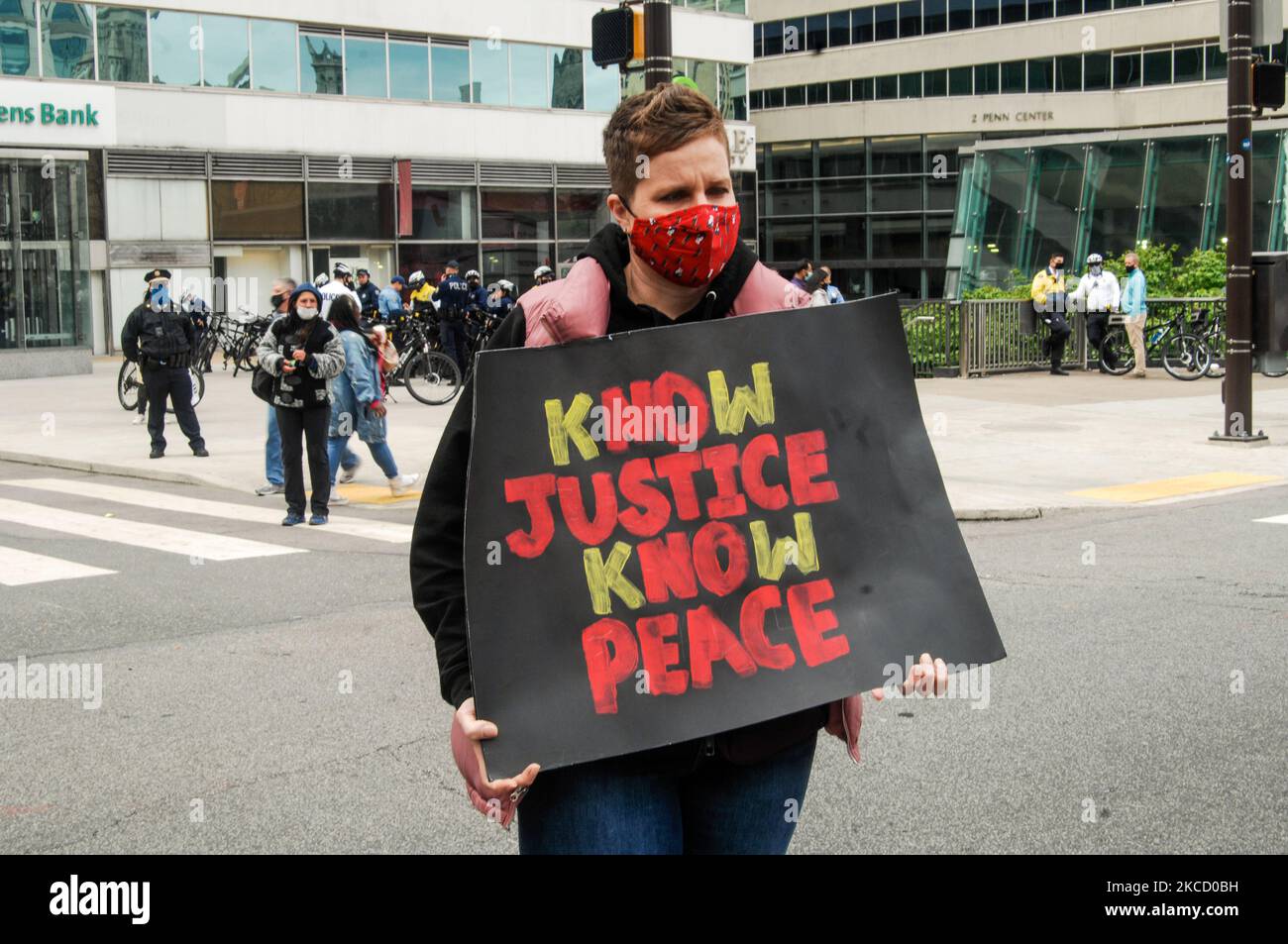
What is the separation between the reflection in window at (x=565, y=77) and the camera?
4359cm

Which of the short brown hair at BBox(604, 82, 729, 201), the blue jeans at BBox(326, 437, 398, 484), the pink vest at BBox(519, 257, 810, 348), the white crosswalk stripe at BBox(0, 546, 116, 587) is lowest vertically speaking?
the white crosswalk stripe at BBox(0, 546, 116, 587)

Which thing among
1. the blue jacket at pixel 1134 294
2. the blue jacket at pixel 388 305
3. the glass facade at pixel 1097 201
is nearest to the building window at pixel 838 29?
the glass facade at pixel 1097 201

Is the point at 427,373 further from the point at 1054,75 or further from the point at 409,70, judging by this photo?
the point at 1054,75

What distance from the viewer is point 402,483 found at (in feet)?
44.3

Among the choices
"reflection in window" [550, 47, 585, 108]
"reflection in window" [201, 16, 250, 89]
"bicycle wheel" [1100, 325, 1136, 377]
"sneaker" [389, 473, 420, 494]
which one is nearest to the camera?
Answer: "sneaker" [389, 473, 420, 494]

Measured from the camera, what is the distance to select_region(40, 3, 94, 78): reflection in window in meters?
34.5

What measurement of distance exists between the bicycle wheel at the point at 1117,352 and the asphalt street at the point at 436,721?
47.1 ft

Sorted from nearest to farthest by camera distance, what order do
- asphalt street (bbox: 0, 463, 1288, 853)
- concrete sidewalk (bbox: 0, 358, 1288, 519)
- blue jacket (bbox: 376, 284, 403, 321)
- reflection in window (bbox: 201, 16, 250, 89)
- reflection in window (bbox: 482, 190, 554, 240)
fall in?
asphalt street (bbox: 0, 463, 1288, 853) → concrete sidewalk (bbox: 0, 358, 1288, 519) → blue jacket (bbox: 376, 284, 403, 321) → reflection in window (bbox: 201, 16, 250, 89) → reflection in window (bbox: 482, 190, 554, 240)

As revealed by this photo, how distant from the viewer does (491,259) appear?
139ft

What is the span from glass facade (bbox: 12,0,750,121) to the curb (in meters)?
17.1

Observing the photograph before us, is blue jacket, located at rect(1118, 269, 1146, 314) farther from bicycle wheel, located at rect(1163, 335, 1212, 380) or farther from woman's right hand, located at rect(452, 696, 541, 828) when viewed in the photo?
woman's right hand, located at rect(452, 696, 541, 828)

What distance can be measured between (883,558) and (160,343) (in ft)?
46.3

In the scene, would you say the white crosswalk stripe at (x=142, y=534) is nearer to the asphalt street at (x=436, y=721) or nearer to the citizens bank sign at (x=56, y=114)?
the asphalt street at (x=436, y=721)

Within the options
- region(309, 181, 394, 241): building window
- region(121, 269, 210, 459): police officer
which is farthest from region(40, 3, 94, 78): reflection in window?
region(121, 269, 210, 459): police officer
